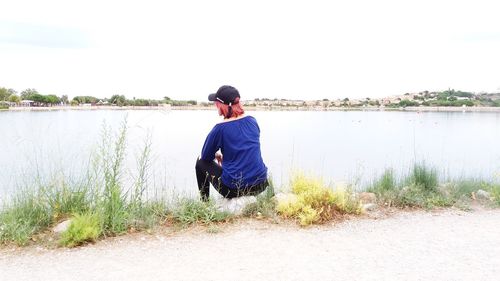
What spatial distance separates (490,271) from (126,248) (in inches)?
130

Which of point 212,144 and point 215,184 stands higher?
point 212,144

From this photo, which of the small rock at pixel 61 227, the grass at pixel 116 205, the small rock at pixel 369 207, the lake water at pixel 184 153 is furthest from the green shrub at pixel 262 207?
the small rock at pixel 61 227

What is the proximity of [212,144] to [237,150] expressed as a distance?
31 centimetres

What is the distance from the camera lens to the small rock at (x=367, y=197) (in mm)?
5914

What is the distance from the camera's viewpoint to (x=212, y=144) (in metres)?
4.99

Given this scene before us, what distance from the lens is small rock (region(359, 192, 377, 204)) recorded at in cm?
591

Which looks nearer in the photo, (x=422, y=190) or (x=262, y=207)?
(x=262, y=207)

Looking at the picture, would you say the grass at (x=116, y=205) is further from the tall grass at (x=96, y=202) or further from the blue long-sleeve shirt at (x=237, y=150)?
the blue long-sleeve shirt at (x=237, y=150)

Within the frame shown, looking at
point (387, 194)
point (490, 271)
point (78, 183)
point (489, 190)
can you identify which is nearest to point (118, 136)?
point (78, 183)

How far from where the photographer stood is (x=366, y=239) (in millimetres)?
4402

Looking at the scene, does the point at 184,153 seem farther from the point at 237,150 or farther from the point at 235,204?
the point at 237,150

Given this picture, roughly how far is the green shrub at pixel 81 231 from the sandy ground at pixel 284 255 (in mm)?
109

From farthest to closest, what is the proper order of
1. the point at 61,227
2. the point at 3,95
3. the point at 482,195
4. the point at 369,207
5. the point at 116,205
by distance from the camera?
the point at 3,95
the point at 482,195
the point at 369,207
the point at 116,205
the point at 61,227

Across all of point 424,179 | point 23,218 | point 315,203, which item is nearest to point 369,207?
point 315,203
